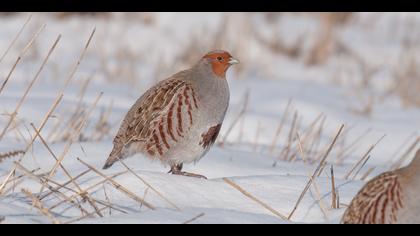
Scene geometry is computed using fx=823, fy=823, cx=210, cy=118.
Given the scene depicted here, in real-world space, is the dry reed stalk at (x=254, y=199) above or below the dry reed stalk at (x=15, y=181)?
above

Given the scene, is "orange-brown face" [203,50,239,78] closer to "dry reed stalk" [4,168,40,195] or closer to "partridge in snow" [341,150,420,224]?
"dry reed stalk" [4,168,40,195]

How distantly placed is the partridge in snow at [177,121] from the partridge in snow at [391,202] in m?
1.50

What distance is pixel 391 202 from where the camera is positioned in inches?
101

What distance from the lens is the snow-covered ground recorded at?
3008 millimetres

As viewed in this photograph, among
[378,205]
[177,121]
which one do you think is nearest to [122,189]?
[378,205]

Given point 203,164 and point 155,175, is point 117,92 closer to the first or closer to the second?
point 203,164

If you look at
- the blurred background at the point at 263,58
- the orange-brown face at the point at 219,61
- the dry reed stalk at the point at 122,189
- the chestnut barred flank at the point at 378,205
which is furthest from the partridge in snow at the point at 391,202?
the blurred background at the point at 263,58

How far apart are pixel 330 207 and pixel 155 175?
0.69 metres

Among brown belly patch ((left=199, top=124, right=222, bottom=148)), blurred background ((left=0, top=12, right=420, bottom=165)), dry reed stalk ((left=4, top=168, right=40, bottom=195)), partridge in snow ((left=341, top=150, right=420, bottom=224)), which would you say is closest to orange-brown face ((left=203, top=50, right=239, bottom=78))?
brown belly patch ((left=199, top=124, right=222, bottom=148))

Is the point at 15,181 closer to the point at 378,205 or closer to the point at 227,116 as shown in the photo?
the point at 378,205

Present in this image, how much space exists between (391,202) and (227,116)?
4714mm

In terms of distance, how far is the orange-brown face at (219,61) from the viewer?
436 cm

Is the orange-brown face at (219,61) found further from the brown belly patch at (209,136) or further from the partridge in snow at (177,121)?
the brown belly patch at (209,136)

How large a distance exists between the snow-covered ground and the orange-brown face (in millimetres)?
477
